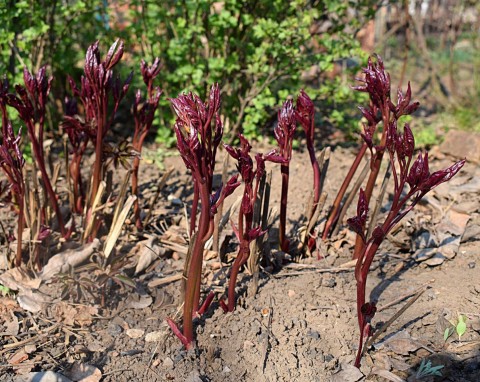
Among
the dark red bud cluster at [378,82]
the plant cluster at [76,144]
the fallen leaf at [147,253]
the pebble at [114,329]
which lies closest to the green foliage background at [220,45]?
the plant cluster at [76,144]

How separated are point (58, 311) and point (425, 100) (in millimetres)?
5420

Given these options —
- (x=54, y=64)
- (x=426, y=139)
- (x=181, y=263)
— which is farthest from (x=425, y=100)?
(x=181, y=263)

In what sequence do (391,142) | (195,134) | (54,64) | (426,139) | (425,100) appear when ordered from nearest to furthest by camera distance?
1. (195,134)
2. (391,142)
3. (54,64)
4. (426,139)
5. (425,100)

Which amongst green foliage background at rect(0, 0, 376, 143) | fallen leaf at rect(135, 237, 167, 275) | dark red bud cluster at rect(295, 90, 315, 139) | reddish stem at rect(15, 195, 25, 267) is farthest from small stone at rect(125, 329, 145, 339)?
green foliage background at rect(0, 0, 376, 143)

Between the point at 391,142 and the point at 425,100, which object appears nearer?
the point at 391,142

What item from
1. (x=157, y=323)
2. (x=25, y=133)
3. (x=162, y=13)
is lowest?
(x=157, y=323)

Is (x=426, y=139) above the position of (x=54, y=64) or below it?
below

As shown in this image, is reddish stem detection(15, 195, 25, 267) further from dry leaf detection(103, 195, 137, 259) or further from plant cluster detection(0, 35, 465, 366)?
dry leaf detection(103, 195, 137, 259)

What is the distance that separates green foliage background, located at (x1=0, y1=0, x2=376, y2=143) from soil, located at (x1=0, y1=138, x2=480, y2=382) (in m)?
1.51

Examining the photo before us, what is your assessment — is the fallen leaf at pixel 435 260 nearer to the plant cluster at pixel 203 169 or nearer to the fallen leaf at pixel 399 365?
the plant cluster at pixel 203 169

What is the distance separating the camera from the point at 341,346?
7.94 feet

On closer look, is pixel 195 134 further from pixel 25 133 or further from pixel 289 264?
pixel 25 133

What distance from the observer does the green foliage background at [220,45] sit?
13.0 feet

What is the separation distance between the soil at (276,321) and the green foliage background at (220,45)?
1511 mm
